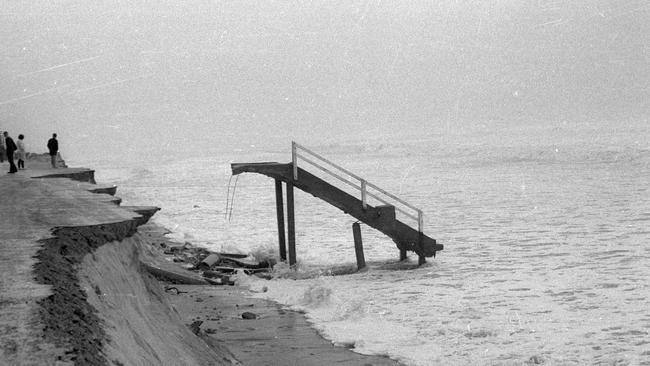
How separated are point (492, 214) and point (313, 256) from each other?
10894 mm

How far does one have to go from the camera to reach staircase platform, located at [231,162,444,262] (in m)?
18.4

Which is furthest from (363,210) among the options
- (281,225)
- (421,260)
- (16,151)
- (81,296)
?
(16,151)

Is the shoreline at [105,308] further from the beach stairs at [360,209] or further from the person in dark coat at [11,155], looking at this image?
the person in dark coat at [11,155]

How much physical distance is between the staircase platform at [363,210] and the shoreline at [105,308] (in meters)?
4.28

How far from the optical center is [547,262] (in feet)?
58.7

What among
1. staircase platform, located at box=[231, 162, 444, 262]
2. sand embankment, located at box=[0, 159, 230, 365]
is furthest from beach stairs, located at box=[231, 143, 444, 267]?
sand embankment, located at box=[0, 159, 230, 365]

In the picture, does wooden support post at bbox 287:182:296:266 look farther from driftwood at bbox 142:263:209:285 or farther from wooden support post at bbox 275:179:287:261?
driftwood at bbox 142:263:209:285

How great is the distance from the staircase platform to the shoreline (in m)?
4.28

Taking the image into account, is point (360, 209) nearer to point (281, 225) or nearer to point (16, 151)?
point (281, 225)

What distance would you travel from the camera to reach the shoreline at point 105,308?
4723mm

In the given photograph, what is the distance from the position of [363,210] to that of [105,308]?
1283 centimetres

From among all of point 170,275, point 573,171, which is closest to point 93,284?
point 170,275

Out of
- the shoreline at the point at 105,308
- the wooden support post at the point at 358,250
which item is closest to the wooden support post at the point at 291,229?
the wooden support post at the point at 358,250

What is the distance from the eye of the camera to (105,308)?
19.7 ft
